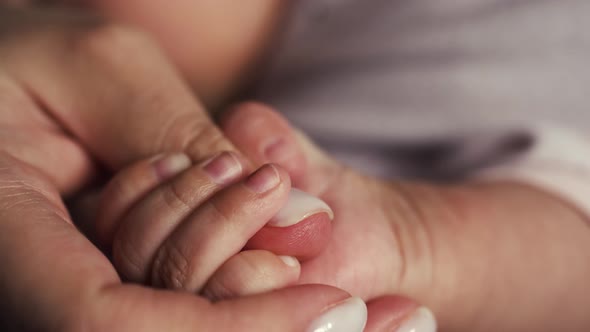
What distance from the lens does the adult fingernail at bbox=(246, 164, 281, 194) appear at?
15.9 inches

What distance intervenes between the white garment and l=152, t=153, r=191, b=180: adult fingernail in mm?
364

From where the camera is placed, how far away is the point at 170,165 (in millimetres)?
458

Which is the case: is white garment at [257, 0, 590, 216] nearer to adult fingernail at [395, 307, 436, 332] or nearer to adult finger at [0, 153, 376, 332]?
adult fingernail at [395, 307, 436, 332]

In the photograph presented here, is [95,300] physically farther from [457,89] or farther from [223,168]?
[457,89]

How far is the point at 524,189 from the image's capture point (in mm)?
665

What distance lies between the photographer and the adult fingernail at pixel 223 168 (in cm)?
43

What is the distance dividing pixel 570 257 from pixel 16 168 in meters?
0.49

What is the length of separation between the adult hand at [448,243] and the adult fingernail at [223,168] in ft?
0.23

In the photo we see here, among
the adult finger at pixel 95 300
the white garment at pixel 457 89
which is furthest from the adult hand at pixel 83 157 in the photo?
the white garment at pixel 457 89

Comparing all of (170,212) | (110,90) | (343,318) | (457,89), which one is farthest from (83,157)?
(457,89)

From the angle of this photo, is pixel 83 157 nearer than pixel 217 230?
No

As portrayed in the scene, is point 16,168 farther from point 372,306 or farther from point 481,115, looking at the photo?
point 481,115

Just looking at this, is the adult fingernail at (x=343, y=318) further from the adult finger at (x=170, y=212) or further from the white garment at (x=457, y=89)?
the white garment at (x=457, y=89)

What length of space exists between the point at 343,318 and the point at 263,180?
95mm
